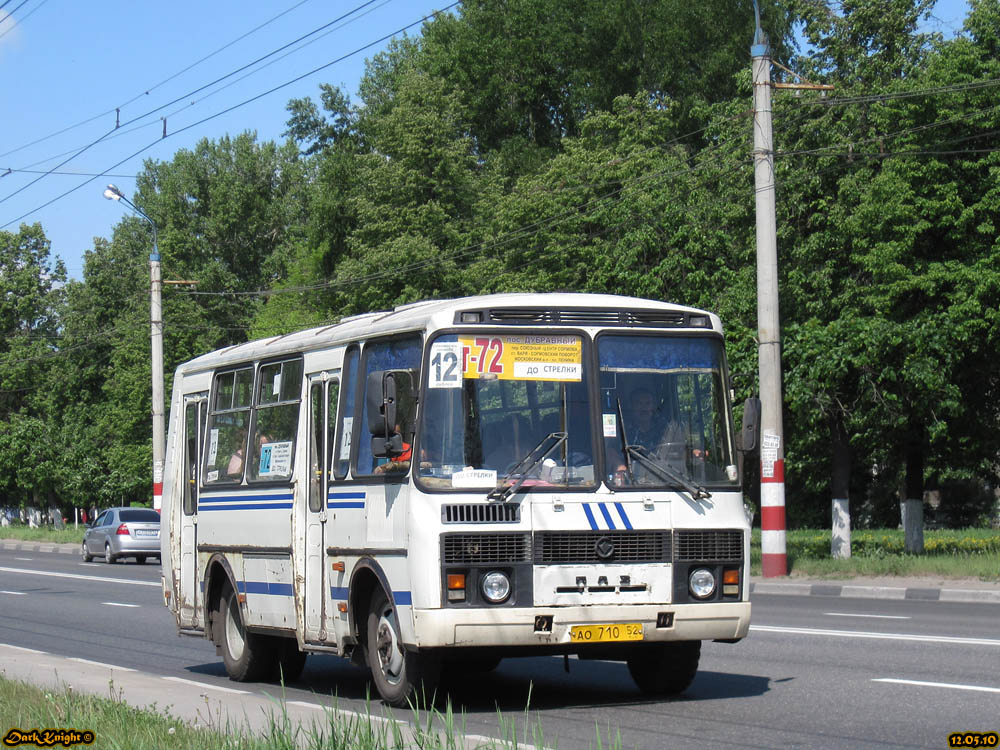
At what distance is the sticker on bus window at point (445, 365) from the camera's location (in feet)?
32.5

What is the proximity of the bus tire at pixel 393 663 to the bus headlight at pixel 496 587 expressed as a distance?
597 mm

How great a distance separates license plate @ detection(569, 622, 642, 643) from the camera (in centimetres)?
969

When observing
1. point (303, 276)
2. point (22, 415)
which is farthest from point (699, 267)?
point (22, 415)

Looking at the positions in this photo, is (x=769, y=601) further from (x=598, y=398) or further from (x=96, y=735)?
(x=96, y=735)

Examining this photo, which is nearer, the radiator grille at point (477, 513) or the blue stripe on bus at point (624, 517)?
the radiator grille at point (477, 513)

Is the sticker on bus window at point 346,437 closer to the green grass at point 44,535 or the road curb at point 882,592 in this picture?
the road curb at point 882,592

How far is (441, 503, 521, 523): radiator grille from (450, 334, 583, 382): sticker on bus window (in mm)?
891

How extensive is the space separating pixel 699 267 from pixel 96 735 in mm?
30352

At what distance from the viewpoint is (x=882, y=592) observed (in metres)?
21.8

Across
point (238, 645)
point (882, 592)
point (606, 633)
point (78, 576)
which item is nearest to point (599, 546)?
point (606, 633)

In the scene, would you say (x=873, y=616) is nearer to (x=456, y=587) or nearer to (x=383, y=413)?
(x=456, y=587)

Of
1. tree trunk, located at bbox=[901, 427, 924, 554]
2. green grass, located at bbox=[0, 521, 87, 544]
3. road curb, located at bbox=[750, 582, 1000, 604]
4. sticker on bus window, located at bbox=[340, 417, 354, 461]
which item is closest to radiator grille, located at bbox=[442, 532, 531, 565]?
sticker on bus window, located at bbox=[340, 417, 354, 461]

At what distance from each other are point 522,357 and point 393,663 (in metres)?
2.26

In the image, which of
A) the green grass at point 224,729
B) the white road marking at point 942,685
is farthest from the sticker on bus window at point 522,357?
the white road marking at point 942,685
